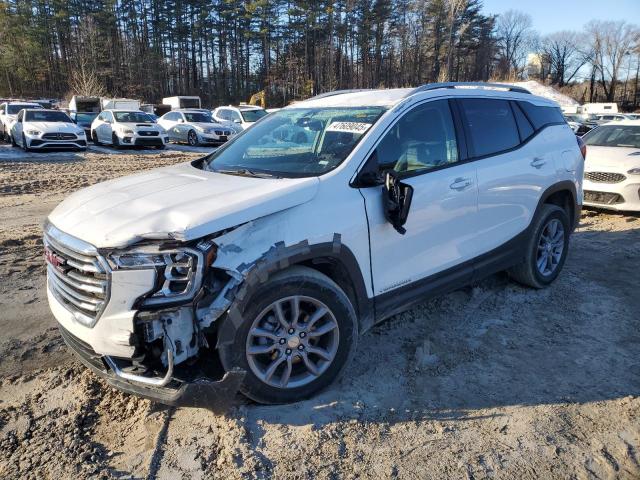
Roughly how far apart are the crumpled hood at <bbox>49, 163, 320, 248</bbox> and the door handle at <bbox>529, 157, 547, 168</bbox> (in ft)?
7.99

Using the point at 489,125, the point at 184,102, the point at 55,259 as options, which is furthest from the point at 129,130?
the point at 184,102

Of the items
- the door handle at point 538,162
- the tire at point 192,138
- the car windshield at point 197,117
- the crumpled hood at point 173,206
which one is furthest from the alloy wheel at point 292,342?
the car windshield at point 197,117

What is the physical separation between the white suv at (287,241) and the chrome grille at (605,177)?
477 centimetres

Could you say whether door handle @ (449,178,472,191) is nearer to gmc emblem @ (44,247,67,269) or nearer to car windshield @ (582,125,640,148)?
gmc emblem @ (44,247,67,269)

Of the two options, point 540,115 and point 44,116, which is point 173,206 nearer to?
point 540,115

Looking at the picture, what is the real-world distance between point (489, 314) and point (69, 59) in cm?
6563

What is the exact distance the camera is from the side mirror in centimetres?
312

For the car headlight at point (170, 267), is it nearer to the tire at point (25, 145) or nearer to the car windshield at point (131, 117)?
the tire at point (25, 145)

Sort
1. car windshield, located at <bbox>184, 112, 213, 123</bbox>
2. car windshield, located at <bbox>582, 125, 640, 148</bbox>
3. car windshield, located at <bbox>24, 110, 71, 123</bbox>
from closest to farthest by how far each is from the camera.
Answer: car windshield, located at <bbox>582, 125, 640, 148</bbox> → car windshield, located at <bbox>24, 110, 71, 123</bbox> → car windshield, located at <bbox>184, 112, 213, 123</bbox>

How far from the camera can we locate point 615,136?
9508mm

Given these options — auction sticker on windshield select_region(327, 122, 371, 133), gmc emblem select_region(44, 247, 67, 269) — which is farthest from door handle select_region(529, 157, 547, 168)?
gmc emblem select_region(44, 247, 67, 269)

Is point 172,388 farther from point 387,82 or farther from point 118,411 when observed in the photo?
point 387,82

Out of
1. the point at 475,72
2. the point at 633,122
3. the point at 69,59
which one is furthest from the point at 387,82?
the point at 633,122

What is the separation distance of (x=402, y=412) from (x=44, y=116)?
725 inches
